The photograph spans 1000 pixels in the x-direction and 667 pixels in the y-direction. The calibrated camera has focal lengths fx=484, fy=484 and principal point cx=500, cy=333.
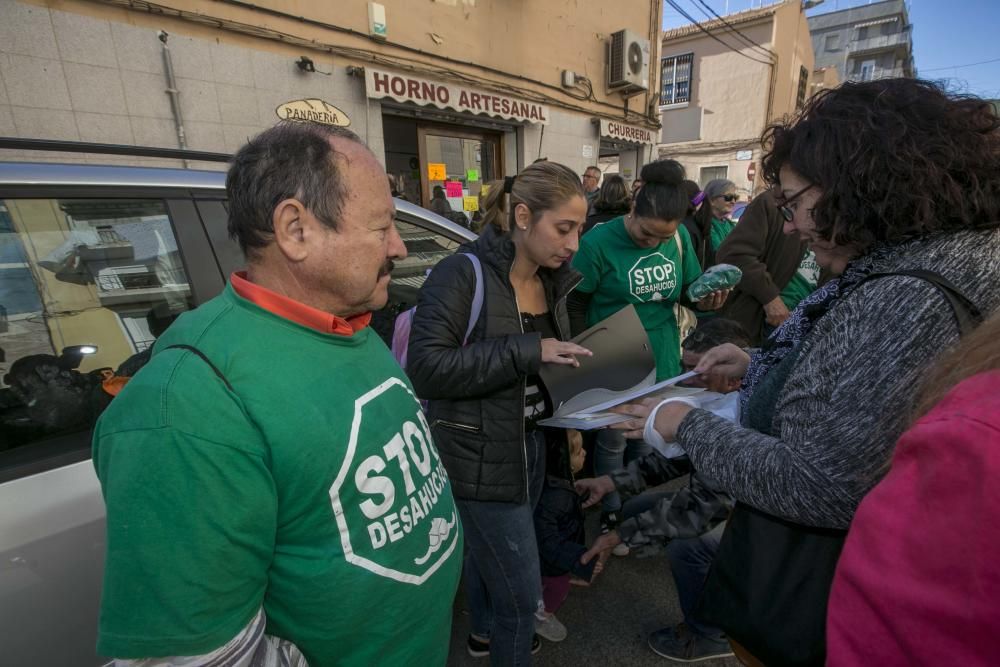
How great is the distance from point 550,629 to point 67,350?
6.75 feet

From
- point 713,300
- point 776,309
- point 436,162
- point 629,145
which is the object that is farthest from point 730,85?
point 713,300

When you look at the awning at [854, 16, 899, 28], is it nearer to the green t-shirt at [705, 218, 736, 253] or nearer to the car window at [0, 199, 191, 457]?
the green t-shirt at [705, 218, 736, 253]

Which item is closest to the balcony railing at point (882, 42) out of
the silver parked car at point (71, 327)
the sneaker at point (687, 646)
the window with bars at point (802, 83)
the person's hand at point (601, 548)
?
the window with bars at point (802, 83)

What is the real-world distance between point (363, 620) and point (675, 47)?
23502 mm

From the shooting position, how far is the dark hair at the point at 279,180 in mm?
863

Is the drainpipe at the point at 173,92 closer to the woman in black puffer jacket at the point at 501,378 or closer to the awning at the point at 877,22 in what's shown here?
the woman in black puffer jacket at the point at 501,378

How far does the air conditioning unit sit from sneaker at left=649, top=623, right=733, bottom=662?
10.3 meters

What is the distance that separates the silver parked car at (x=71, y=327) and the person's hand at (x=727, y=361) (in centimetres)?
168

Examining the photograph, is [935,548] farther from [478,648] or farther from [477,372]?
[478,648]

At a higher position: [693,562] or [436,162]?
[436,162]

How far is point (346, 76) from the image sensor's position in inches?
242

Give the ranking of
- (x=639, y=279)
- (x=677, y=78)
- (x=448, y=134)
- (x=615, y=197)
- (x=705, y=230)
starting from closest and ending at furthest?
1. (x=639, y=279)
2. (x=705, y=230)
3. (x=615, y=197)
4. (x=448, y=134)
5. (x=677, y=78)

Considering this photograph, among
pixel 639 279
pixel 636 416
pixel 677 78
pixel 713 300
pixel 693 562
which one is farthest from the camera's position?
pixel 677 78

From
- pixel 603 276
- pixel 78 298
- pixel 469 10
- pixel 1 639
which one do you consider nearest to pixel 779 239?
pixel 603 276
